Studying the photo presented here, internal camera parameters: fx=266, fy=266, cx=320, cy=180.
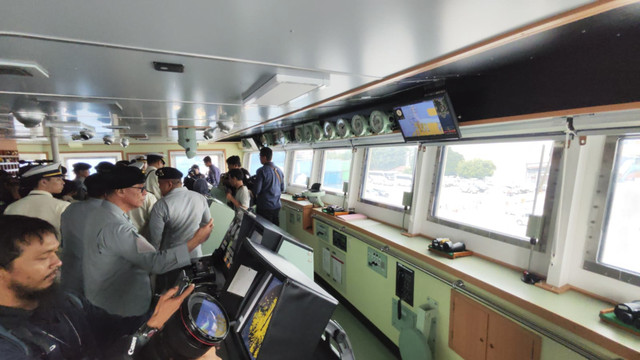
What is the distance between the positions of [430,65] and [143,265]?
191 cm

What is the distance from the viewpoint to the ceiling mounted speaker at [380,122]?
8.70 ft

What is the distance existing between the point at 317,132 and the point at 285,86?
100 inches

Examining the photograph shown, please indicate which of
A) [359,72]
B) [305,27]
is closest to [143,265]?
[305,27]

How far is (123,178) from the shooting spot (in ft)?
5.35

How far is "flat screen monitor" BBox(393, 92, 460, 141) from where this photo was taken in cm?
195

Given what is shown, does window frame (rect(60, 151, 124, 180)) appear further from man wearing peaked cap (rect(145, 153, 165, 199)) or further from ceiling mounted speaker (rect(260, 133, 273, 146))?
man wearing peaked cap (rect(145, 153, 165, 199))

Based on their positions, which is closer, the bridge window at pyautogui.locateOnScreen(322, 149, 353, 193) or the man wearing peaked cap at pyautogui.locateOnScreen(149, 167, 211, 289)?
the man wearing peaked cap at pyautogui.locateOnScreen(149, 167, 211, 289)

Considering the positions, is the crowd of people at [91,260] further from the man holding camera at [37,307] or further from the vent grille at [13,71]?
the vent grille at [13,71]

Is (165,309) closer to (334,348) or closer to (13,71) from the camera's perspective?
(334,348)

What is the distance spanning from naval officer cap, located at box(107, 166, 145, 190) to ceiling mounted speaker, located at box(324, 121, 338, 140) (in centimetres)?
242

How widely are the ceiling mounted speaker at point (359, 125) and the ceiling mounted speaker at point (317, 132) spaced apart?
2.97 feet

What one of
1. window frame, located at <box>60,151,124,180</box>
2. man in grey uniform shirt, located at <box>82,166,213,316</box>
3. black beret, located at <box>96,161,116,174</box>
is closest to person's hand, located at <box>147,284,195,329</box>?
man in grey uniform shirt, located at <box>82,166,213,316</box>

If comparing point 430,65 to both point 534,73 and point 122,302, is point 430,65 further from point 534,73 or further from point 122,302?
point 122,302

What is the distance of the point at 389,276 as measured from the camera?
8.55 feet
